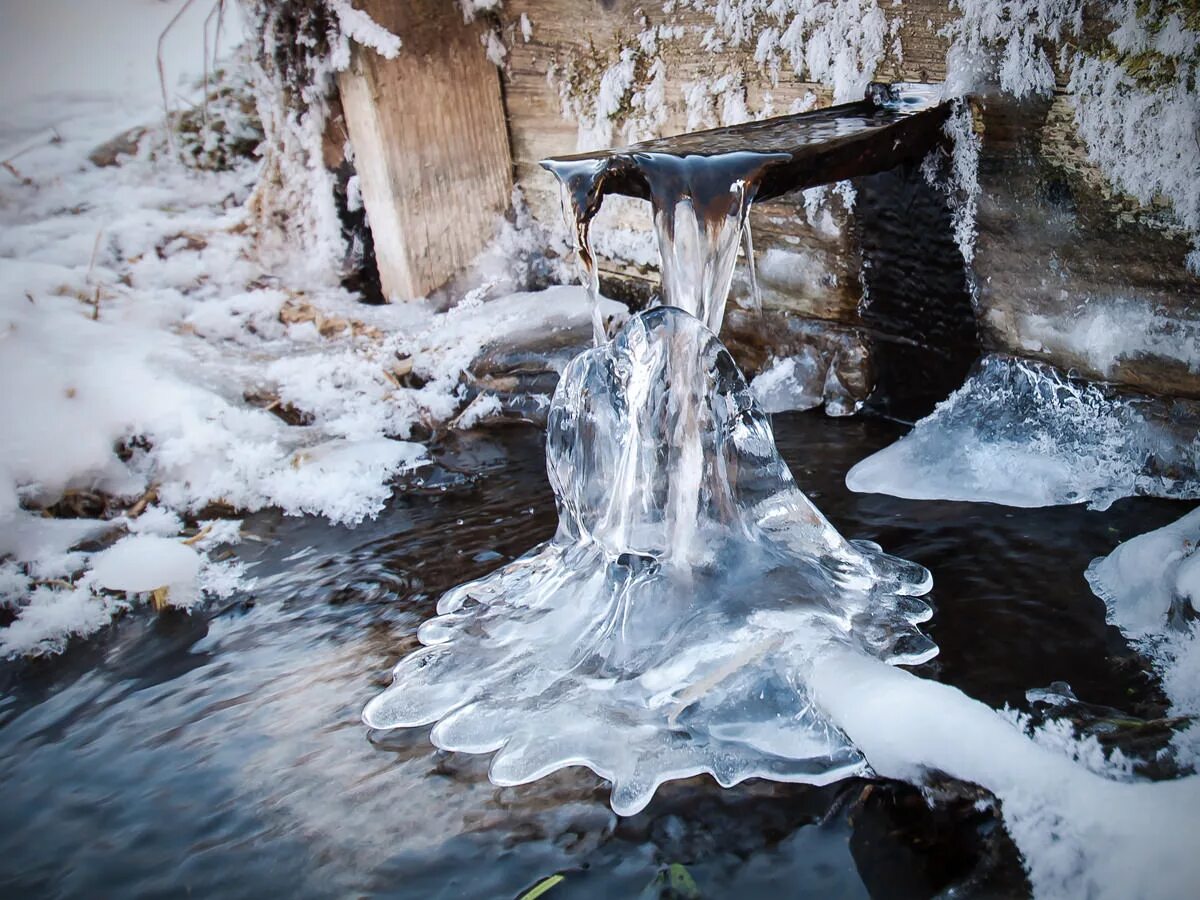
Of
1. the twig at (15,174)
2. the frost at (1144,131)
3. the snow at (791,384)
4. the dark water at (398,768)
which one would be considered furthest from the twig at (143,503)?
the frost at (1144,131)

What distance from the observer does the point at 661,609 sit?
103 inches

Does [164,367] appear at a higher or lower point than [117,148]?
lower

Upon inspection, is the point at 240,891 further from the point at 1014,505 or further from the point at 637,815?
the point at 1014,505

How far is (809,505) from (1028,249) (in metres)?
1.28

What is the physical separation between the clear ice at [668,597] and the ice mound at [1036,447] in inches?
23.2

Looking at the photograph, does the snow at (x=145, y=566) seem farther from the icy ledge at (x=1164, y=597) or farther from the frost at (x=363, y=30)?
the icy ledge at (x=1164, y=597)

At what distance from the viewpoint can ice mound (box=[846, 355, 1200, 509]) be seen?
3018 mm

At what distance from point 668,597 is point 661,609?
4cm

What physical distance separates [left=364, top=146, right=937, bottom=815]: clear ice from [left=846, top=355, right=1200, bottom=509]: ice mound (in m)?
0.59

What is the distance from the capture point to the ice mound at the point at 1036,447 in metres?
3.02

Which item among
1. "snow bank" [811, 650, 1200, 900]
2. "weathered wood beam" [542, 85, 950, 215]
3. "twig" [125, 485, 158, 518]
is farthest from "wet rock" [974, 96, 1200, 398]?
"twig" [125, 485, 158, 518]

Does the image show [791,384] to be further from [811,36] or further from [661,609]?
[661,609]

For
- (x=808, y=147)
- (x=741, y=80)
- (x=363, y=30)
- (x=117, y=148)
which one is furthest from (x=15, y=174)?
(x=808, y=147)

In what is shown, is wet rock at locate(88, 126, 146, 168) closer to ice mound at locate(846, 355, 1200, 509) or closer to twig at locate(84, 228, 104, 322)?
twig at locate(84, 228, 104, 322)
